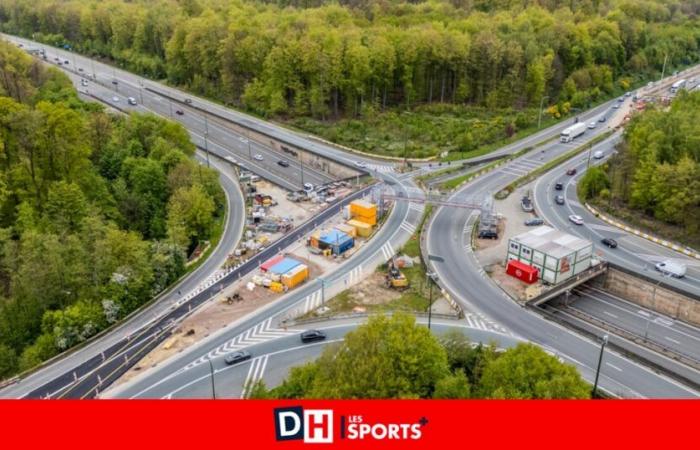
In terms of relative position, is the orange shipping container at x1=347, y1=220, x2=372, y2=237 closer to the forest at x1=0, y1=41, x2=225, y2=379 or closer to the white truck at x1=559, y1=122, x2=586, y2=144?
the forest at x1=0, y1=41, x2=225, y2=379

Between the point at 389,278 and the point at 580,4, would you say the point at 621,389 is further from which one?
the point at 580,4

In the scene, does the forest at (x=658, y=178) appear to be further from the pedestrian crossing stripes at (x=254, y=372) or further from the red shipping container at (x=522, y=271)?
the pedestrian crossing stripes at (x=254, y=372)

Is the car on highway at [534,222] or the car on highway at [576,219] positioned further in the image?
the car on highway at [576,219]

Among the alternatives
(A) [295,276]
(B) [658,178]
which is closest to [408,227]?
A: (A) [295,276]

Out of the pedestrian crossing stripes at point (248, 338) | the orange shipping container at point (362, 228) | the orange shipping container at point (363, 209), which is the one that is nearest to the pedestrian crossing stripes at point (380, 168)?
the orange shipping container at point (363, 209)

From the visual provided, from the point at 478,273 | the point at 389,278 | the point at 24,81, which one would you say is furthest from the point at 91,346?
the point at 24,81
